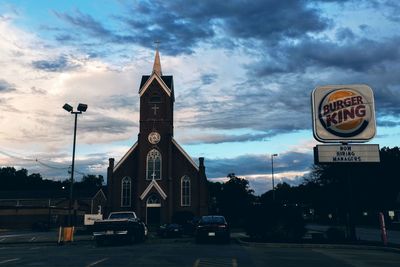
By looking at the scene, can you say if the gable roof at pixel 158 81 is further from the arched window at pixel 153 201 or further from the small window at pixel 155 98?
the arched window at pixel 153 201

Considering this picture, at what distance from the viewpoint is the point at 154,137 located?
58.0 meters

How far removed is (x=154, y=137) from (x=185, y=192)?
8.16m

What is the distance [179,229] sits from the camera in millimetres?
33000

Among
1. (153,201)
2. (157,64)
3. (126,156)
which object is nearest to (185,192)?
(153,201)

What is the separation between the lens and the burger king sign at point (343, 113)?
82.9 ft

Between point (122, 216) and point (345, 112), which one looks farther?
point (345, 112)

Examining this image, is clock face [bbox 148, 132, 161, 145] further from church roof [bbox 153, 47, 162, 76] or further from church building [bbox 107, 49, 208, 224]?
church roof [bbox 153, 47, 162, 76]

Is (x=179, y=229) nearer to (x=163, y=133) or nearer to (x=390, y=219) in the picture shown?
(x=163, y=133)

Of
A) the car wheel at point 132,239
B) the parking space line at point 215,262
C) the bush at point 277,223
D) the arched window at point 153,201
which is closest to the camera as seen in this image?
the parking space line at point 215,262

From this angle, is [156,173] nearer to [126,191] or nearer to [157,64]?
[126,191]

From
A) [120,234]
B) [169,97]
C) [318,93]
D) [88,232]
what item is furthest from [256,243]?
[169,97]

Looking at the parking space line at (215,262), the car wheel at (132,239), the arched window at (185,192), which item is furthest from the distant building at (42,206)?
the parking space line at (215,262)

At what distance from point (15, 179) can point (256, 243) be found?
388 ft

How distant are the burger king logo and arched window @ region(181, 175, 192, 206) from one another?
1310 inches
